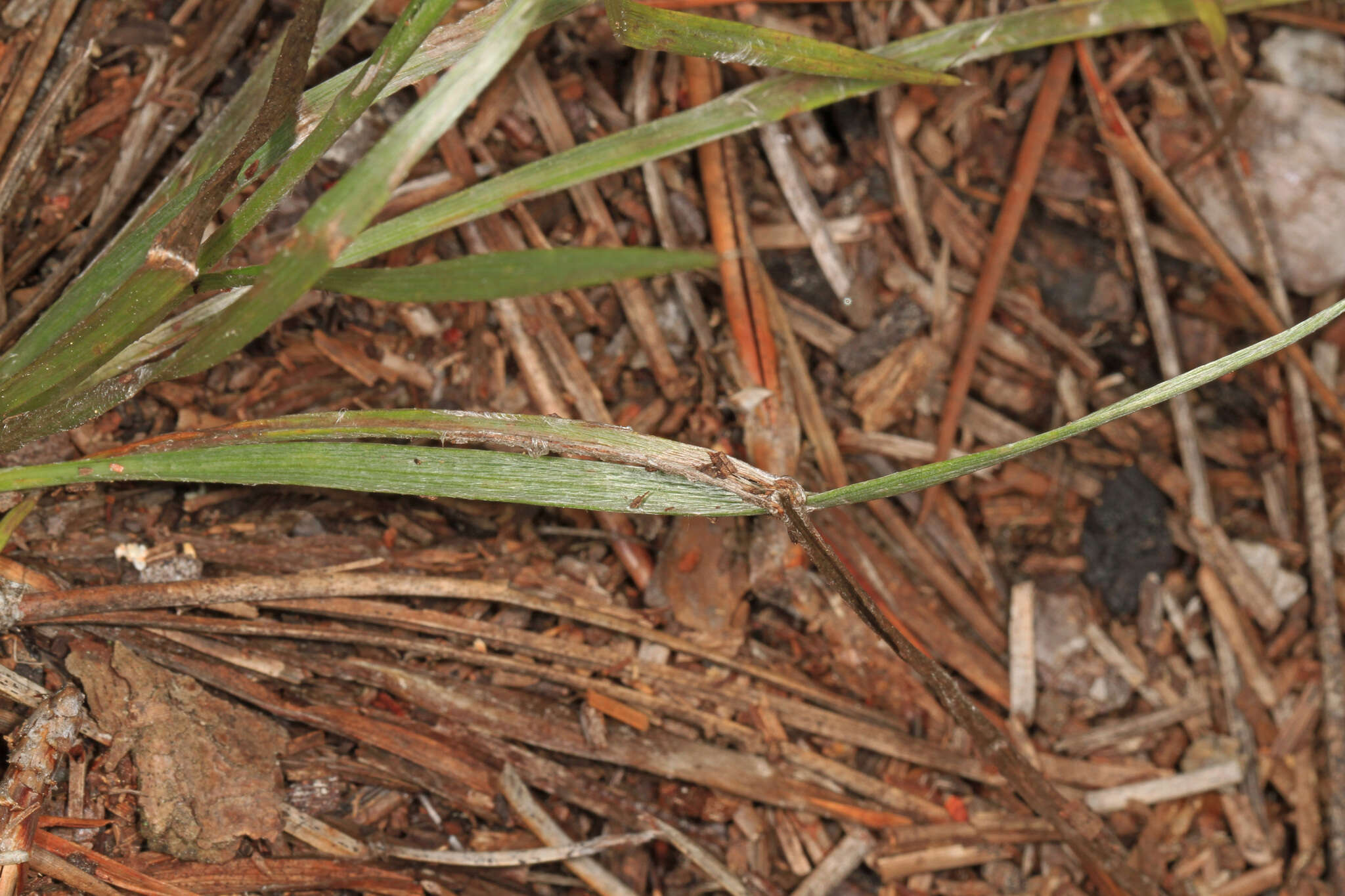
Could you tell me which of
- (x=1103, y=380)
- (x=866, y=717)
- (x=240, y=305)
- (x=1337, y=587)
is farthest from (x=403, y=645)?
(x=1337, y=587)

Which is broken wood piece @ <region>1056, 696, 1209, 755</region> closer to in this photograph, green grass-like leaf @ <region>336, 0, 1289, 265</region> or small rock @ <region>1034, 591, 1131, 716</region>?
small rock @ <region>1034, 591, 1131, 716</region>

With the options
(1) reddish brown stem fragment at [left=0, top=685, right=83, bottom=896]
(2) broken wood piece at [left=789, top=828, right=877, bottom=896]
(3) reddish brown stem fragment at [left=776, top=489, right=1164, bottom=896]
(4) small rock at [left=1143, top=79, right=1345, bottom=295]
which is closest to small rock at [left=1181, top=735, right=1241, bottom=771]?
(3) reddish brown stem fragment at [left=776, top=489, right=1164, bottom=896]

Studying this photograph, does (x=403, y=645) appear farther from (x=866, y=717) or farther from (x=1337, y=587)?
(x=1337, y=587)


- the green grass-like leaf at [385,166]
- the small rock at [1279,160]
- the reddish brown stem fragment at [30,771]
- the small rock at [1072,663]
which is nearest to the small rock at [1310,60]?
the small rock at [1279,160]

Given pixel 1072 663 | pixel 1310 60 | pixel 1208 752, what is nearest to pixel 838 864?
pixel 1072 663

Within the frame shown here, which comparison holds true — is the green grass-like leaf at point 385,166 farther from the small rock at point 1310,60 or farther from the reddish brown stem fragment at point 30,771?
the small rock at point 1310,60

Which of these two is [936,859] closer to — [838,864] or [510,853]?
[838,864]
